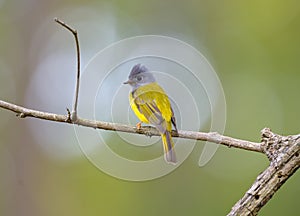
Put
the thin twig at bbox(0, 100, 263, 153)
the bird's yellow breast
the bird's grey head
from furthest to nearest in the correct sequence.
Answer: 1. the bird's grey head
2. the bird's yellow breast
3. the thin twig at bbox(0, 100, 263, 153)

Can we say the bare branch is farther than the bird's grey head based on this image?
No

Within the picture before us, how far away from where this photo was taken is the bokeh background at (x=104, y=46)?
205 inches

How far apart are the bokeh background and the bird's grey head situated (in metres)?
2.34

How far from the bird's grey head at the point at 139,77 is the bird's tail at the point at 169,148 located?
20.7 inches

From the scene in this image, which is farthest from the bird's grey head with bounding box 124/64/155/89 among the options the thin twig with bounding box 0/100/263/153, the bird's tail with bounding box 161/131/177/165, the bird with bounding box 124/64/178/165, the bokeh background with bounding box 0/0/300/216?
the bokeh background with bounding box 0/0/300/216

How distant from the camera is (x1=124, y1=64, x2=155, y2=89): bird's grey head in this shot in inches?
116

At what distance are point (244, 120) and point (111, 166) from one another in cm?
188

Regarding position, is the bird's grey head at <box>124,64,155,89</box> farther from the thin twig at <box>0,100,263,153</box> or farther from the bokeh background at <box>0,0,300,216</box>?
the bokeh background at <box>0,0,300,216</box>

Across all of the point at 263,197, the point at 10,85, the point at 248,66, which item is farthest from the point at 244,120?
the point at 263,197

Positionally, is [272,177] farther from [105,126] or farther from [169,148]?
[169,148]

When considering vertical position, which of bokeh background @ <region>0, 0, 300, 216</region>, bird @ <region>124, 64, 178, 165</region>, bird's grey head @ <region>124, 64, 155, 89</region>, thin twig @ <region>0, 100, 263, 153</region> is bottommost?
thin twig @ <region>0, 100, 263, 153</region>

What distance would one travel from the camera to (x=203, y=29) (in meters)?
6.96

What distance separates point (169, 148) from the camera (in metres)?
2.47

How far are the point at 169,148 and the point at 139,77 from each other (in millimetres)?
650
